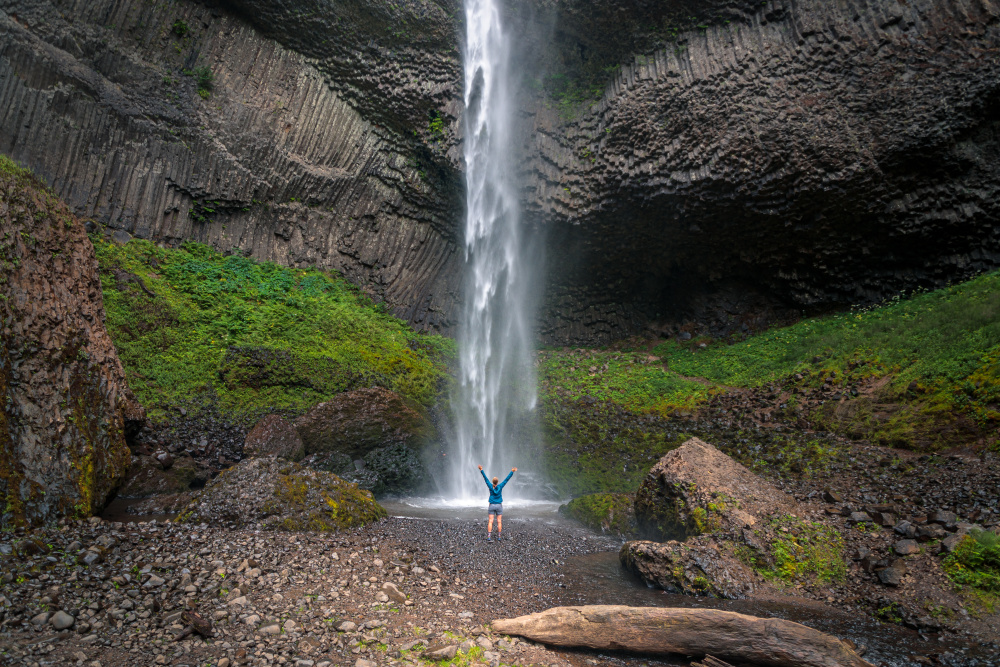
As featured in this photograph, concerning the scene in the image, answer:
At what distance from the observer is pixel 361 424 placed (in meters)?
10.9

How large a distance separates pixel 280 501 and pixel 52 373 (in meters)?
3.28

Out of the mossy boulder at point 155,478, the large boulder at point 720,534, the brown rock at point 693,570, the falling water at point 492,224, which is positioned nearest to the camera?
the brown rock at point 693,570

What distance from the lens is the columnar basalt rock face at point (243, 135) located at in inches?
556

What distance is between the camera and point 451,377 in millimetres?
15500

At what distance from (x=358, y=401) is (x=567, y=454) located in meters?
5.29

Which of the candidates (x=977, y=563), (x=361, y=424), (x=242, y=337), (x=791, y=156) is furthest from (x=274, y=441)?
(x=791, y=156)

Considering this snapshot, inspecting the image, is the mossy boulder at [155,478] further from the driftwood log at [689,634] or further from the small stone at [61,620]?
the driftwood log at [689,634]

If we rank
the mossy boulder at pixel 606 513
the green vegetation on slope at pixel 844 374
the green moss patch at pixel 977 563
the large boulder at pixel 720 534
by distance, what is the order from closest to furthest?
the green moss patch at pixel 977 563 → the large boulder at pixel 720 534 → the mossy boulder at pixel 606 513 → the green vegetation on slope at pixel 844 374

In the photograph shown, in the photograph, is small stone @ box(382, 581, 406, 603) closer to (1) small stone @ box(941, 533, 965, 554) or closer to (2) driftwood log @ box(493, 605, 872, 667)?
(2) driftwood log @ box(493, 605, 872, 667)

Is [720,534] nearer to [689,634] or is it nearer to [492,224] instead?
[689,634]

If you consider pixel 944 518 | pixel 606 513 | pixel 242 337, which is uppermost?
pixel 242 337

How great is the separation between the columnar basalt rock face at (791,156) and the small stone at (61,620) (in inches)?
667

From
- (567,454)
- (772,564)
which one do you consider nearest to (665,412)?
(567,454)

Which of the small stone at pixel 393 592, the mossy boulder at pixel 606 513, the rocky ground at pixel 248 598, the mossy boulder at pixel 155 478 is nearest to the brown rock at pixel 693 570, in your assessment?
the rocky ground at pixel 248 598
